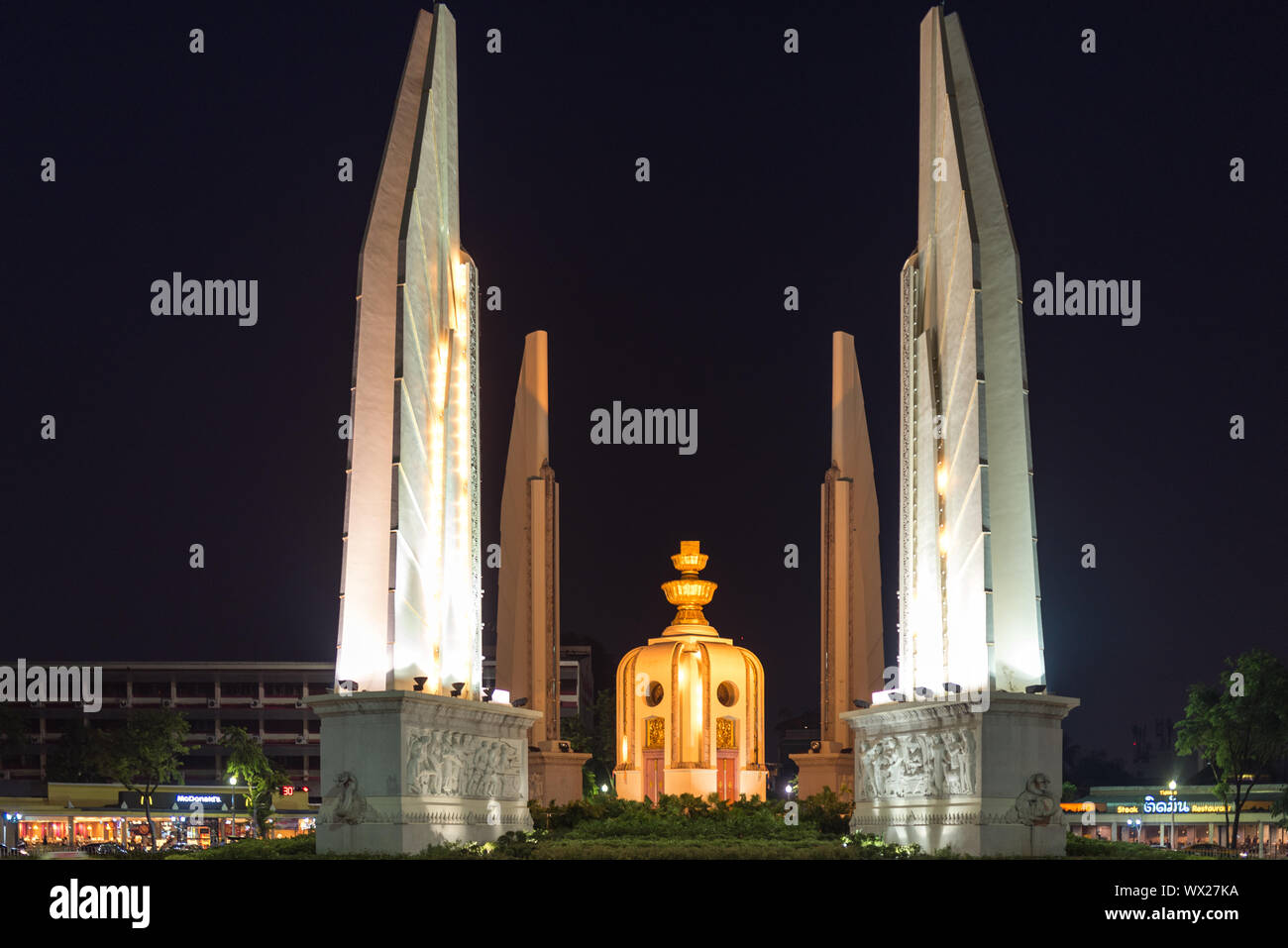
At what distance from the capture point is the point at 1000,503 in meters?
29.0

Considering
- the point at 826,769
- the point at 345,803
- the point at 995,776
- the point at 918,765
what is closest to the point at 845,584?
the point at 826,769

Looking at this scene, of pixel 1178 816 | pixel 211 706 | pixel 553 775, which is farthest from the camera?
pixel 211 706

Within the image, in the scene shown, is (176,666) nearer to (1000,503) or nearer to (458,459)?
(458,459)

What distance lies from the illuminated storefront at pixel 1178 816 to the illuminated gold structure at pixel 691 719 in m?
37.1

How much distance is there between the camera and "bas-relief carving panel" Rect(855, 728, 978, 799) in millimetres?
27453

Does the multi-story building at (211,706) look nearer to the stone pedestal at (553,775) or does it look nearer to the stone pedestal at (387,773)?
the stone pedestal at (553,775)

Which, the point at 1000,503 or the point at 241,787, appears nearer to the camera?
the point at 1000,503

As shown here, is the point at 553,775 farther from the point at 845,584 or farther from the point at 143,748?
the point at 143,748

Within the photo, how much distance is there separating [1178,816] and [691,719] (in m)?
48.7

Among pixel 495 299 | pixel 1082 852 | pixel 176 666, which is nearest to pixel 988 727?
pixel 1082 852

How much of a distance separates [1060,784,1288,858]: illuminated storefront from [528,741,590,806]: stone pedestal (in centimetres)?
4499

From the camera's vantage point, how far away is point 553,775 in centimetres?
4416
